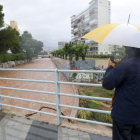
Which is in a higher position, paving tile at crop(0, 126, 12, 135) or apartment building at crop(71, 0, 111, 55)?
apartment building at crop(71, 0, 111, 55)

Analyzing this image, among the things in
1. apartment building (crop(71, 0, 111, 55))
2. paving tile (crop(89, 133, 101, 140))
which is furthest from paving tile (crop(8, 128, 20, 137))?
apartment building (crop(71, 0, 111, 55))

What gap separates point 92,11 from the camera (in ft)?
203

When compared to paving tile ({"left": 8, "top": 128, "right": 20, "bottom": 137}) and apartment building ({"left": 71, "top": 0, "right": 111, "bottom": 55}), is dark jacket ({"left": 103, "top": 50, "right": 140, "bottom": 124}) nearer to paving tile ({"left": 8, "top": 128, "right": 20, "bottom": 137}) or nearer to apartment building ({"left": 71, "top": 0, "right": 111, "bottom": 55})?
paving tile ({"left": 8, "top": 128, "right": 20, "bottom": 137})

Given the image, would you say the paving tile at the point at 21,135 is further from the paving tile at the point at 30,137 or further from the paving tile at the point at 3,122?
the paving tile at the point at 3,122

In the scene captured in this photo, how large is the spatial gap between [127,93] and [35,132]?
1838mm

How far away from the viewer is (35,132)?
2.33 m

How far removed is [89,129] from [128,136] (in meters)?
1.14

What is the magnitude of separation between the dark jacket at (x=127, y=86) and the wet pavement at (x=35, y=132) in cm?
109

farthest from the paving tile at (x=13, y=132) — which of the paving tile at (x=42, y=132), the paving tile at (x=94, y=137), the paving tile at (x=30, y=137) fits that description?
the paving tile at (x=94, y=137)

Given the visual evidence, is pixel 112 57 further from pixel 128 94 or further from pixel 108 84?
pixel 128 94

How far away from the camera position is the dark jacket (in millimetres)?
1242

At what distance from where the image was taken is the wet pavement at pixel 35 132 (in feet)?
7.20

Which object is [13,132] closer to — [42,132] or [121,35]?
[42,132]

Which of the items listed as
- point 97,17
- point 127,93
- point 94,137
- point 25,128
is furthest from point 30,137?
point 97,17
